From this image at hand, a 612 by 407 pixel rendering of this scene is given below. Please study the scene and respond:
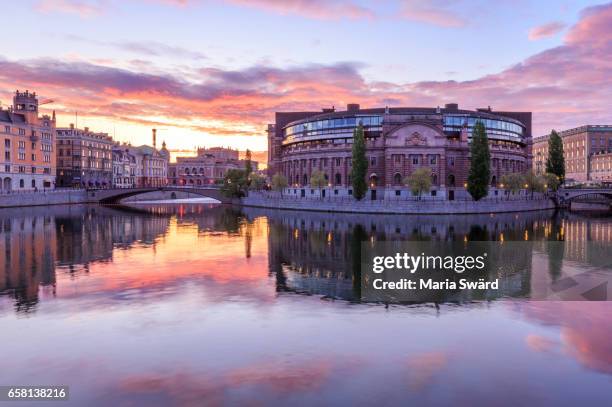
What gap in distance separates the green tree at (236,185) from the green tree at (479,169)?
235 ft

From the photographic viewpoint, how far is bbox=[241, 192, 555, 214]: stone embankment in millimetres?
104000

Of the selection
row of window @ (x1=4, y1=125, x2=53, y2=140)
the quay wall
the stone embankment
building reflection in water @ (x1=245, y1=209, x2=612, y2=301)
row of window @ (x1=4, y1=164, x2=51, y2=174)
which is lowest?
building reflection in water @ (x1=245, y1=209, x2=612, y2=301)

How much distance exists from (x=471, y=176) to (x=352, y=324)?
91101 mm

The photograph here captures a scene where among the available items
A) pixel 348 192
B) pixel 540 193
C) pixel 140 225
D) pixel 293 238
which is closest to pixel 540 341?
pixel 293 238

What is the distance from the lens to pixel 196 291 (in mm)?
34312

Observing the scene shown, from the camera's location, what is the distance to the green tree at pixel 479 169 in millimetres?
109375

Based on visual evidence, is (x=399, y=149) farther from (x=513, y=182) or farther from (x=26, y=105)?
(x=26, y=105)

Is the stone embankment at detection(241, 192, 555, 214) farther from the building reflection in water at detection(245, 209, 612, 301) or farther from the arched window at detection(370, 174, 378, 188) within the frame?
the arched window at detection(370, 174, 378, 188)

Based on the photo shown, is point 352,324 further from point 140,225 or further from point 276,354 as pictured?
point 140,225

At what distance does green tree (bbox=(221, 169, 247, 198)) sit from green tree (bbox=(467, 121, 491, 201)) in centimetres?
7161

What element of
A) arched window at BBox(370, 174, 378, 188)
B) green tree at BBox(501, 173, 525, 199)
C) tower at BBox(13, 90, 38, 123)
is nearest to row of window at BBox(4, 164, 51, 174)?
tower at BBox(13, 90, 38, 123)

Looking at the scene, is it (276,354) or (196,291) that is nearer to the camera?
(276,354)

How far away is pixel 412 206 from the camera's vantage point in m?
104

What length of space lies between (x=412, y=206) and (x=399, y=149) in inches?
1052
